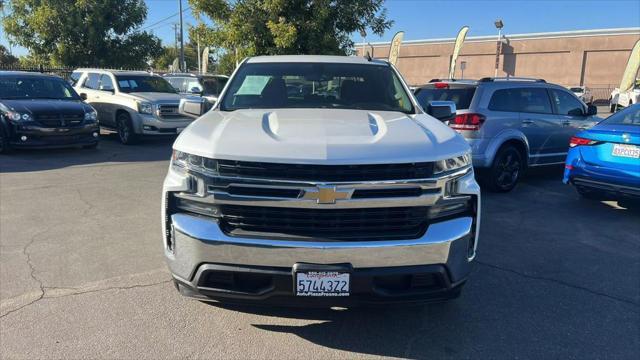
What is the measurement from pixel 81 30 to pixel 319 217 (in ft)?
69.2

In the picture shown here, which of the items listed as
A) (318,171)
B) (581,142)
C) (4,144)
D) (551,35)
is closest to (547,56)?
(551,35)

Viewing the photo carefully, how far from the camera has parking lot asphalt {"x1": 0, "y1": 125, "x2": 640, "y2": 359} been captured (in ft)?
10.5

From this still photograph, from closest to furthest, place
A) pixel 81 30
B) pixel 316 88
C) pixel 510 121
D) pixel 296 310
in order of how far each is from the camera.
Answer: pixel 296 310 < pixel 316 88 < pixel 510 121 < pixel 81 30

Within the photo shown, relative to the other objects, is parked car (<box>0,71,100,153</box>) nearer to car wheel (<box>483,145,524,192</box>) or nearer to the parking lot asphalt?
the parking lot asphalt

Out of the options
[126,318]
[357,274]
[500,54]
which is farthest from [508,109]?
[500,54]

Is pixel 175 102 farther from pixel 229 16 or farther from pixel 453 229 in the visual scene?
pixel 453 229

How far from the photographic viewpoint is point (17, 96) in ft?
35.6

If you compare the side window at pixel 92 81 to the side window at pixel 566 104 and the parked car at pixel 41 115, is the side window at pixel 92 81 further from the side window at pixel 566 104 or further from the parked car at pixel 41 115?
the side window at pixel 566 104

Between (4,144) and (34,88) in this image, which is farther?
(34,88)

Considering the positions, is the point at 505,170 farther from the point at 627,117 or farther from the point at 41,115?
the point at 41,115

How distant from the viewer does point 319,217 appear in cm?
285

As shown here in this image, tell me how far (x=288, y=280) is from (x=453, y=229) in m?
1.04

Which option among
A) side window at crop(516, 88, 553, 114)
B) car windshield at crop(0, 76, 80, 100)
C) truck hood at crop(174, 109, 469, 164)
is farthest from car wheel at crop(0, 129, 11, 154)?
side window at crop(516, 88, 553, 114)

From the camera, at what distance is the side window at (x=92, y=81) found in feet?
44.7
